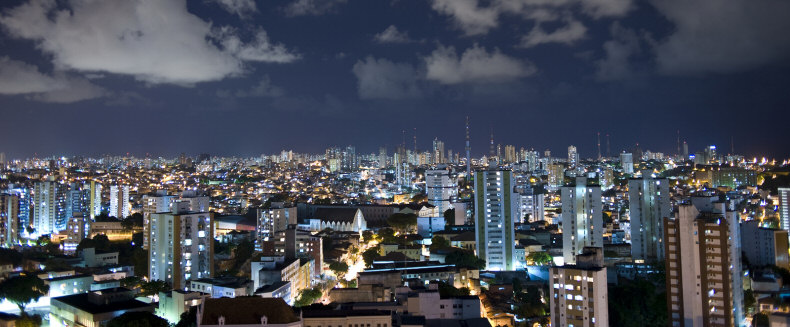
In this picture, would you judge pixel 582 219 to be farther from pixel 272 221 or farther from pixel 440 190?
pixel 440 190

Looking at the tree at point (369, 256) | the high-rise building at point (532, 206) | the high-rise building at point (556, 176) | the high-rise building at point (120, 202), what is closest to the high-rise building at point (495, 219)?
the tree at point (369, 256)

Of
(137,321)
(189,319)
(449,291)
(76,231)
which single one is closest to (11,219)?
(76,231)

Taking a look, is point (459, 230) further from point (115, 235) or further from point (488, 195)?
point (115, 235)

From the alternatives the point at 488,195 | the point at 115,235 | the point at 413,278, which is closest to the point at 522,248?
the point at 488,195

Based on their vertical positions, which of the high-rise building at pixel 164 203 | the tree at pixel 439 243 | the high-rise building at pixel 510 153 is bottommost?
the tree at pixel 439 243

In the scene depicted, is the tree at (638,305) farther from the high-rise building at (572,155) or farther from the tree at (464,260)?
the high-rise building at (572,155)

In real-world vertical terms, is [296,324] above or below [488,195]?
below

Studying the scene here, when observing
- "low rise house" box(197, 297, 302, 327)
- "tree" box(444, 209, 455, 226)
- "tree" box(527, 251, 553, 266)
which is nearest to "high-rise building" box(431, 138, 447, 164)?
"tree" box(444, 209, 455, 226)
